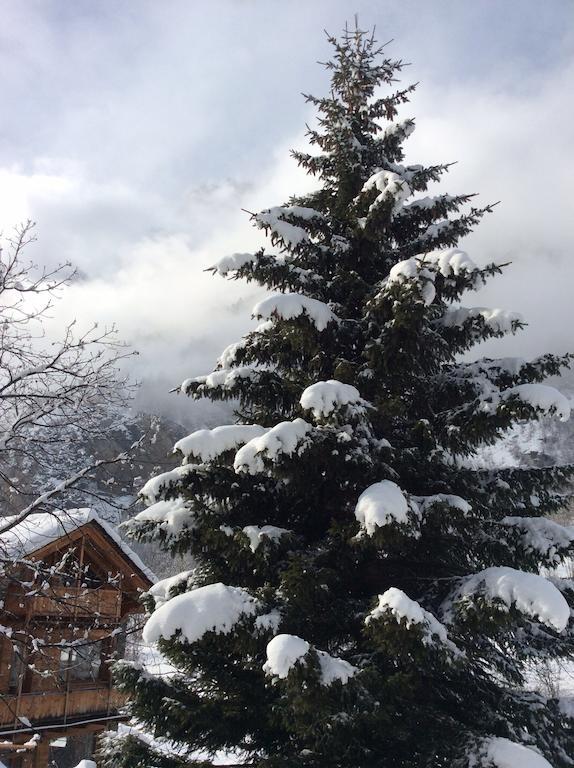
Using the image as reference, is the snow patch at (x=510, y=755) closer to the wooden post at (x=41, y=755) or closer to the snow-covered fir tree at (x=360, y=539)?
the snow-covered fir tree at (x=360, y=539)

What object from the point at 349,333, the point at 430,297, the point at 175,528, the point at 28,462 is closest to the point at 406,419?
the point at 349,333

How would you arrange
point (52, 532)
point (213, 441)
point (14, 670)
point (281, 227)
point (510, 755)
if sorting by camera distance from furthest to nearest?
point (14, 670), point (52, 532), point (281, 227), point (213, 441), point (510, 755)

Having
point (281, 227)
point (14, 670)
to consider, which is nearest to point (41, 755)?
point (14, 670)

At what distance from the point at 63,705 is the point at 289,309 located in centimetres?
1480

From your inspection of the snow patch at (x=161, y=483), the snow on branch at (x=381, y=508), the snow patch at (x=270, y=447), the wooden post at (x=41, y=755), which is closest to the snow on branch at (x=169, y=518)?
the snow patch at (x=161, y=483)

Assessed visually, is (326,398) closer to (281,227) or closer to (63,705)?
(281,227)

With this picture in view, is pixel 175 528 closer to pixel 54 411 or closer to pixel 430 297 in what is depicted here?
pixel 54 411

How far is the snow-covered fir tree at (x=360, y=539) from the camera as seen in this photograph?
4.62 m

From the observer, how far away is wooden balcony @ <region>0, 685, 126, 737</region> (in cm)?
1386

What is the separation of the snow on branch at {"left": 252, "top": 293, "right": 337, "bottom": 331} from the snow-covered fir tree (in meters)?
0.02

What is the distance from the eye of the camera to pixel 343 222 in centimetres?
815

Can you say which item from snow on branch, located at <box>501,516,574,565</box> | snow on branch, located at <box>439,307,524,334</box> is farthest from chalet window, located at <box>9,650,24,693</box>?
snow on branch, located at <box>439,307,524,334</box>

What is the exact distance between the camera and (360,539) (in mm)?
5172

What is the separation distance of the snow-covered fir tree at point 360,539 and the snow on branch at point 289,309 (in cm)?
2
